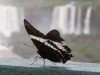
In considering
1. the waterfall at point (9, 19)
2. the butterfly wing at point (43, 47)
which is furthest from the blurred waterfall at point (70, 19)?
the butterfly wing at point (43, 47)

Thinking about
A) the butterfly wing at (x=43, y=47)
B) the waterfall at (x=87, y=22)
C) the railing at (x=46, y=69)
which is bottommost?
the railing at (x=46, y=69)

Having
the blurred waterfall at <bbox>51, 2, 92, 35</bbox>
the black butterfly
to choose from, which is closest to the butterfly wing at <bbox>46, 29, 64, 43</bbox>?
the black butterfly

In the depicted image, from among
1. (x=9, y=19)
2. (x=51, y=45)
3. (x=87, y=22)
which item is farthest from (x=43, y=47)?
(x=9, y=19)

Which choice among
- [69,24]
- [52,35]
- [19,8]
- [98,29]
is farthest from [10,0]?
[52,35]

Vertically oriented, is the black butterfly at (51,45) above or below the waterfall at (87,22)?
below

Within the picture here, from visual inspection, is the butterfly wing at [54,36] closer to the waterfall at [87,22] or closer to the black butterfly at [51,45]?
the black butterfly at [51,45]

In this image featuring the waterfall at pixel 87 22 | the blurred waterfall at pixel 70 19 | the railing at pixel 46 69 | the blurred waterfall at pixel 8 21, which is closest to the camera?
the railing at pixel 46 69

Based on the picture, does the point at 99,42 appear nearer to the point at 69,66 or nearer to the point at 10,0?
the point at 10,0
